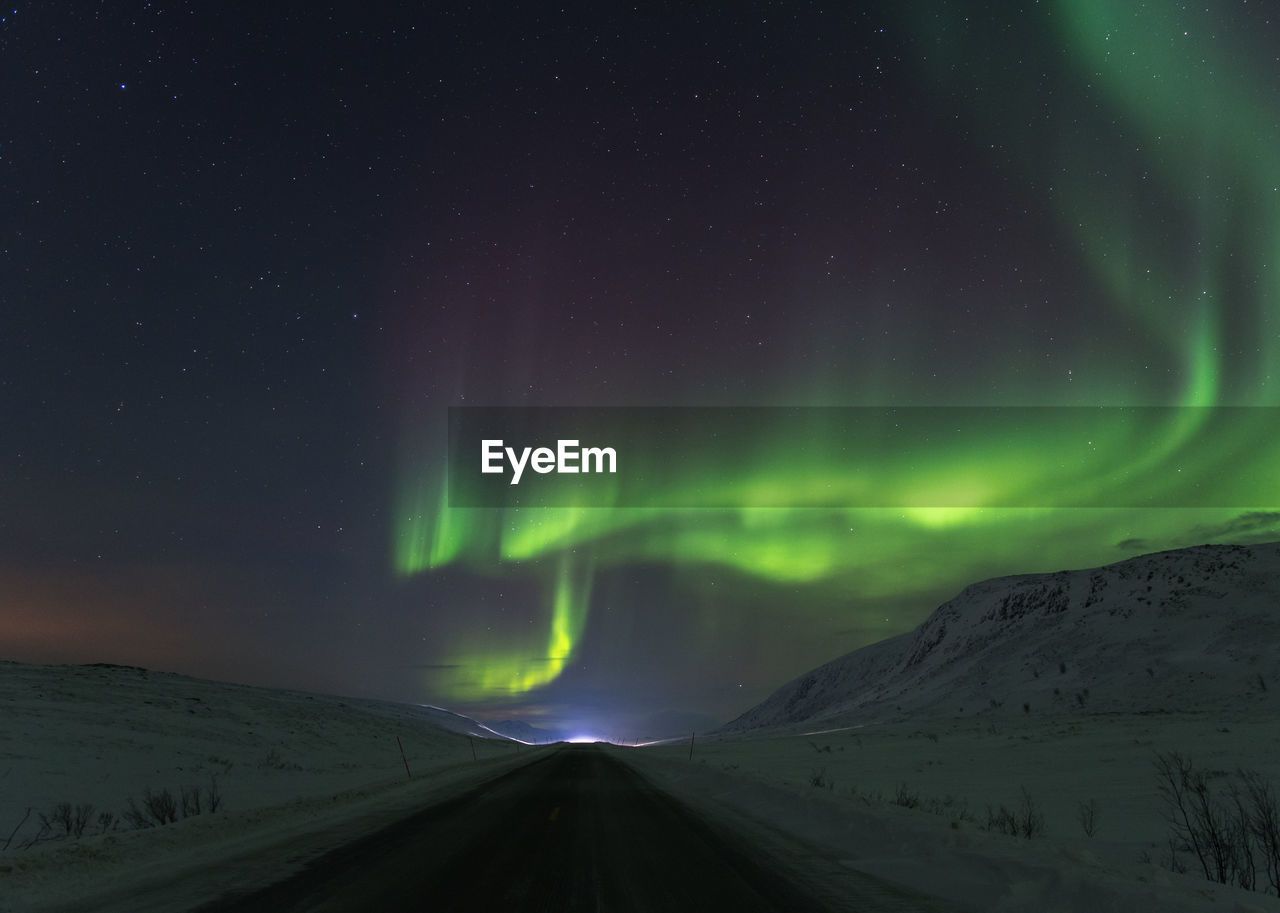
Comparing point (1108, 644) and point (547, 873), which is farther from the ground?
point (1108, 644)

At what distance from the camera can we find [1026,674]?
70.6 meters

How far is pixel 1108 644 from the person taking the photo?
227 feet

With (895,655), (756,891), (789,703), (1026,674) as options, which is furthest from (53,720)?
(789,703)

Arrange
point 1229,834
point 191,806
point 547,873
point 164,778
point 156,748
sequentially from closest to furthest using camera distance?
point 547,873 → point 1229,834 → point 191,806 → point 164,778 → point 156,748

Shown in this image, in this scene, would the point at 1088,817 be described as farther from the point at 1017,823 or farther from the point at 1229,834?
the point at 1229,834

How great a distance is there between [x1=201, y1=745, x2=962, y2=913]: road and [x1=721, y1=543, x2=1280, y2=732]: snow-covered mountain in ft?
173

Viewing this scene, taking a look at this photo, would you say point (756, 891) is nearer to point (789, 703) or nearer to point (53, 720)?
point (53, 720)

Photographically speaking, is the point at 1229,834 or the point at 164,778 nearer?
the point at 1229,834

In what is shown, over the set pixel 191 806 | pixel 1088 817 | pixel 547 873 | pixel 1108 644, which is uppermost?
pixel 1108 644

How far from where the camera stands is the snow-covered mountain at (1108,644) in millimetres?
56438

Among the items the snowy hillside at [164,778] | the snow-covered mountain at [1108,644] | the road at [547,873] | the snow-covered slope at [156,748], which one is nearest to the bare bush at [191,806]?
the snowy hillside at [164,778]

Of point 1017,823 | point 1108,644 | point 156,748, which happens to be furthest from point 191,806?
point 1108,644

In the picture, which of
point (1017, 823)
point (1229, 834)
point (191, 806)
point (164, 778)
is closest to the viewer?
point (1229, 834)

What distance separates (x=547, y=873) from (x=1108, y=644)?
250ft
